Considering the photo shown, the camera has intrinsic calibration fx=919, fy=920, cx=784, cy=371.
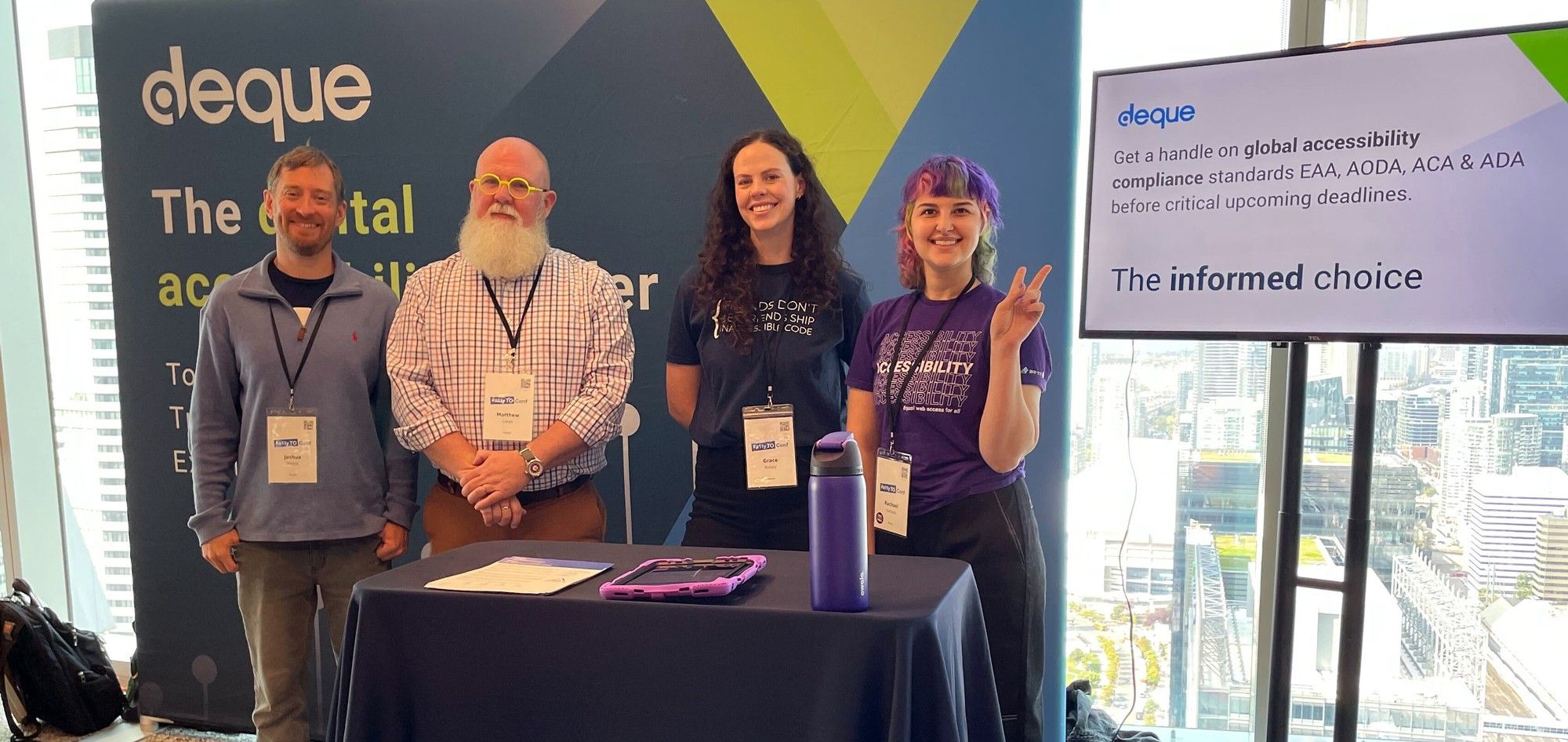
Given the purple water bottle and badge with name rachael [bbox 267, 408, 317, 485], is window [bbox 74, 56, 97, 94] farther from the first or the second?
the purple water bottle

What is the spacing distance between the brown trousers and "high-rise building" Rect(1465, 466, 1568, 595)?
7.81 feet

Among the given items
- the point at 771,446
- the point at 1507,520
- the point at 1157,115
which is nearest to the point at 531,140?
the point at 771,446

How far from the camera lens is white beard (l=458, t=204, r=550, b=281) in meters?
2.28

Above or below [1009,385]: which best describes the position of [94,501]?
below

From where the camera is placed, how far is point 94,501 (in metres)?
3.66

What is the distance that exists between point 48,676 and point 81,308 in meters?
1.42

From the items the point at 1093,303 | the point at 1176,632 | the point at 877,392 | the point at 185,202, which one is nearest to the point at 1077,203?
the point at 1093,303

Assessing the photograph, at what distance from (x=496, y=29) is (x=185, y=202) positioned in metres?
1.24

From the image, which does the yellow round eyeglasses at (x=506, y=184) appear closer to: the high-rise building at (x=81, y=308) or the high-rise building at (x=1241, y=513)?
the high-rise building at (x=1241, y=513)

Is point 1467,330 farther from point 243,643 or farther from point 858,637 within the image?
point 243,643

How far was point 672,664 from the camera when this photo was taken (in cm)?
133

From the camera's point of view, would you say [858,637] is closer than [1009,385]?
Yes

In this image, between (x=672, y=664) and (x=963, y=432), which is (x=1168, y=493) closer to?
(x=963, y=432)

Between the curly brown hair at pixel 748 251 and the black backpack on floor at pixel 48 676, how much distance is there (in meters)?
2.67
